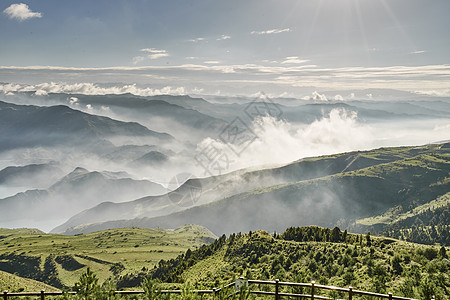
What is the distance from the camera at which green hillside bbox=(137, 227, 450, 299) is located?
3483 centimetres

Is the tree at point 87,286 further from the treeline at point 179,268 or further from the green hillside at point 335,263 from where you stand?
the treeline at point 179,268

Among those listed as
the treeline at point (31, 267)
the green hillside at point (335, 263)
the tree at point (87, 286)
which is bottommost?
the treeline at point (31, 267)

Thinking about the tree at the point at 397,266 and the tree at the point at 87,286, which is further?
the tree at the point at 397,266

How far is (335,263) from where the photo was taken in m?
53.2

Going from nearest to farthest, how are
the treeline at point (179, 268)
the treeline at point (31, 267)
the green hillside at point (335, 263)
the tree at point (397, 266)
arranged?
the green hillside at point (335, 263), the tree at point (397, 266), the treeline at point (179, 268), the treeline at point (31, 267)

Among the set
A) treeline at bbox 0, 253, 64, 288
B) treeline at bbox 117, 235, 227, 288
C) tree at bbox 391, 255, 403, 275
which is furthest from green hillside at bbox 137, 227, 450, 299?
treeline at bbox 0, 253, 64, 288

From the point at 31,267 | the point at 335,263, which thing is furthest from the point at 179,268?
the point at 31,267

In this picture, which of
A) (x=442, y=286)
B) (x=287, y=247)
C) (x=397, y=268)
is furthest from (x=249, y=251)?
(x=442, y=286)

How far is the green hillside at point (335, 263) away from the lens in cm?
3483

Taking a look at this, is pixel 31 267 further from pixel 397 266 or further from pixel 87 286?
pixel 87 286

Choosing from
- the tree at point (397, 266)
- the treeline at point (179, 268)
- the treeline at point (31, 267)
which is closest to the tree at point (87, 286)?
the tree at point (397, 266)

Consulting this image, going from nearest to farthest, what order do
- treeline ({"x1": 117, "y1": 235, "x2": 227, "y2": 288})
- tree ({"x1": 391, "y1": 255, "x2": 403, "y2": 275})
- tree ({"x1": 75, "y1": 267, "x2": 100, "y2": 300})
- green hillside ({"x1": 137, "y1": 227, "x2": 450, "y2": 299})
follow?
tree ({"x1": 75, "y1": 267, "x2": 100, "y2": 300}) < green hillside ({"x1": 137, "y1": 227, "x2": 450, "y2": 299}) < tree ({"x1": 391, "y1": 255, "x2": 403, "y2": 275}) < treeline ({"x1": 117, "y1": 235, "x2": 227, "y2": 288})

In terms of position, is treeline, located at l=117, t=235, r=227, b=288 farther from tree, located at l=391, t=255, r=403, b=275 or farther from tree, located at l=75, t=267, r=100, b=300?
tree, located at l=75, t=267, r=100, b=300

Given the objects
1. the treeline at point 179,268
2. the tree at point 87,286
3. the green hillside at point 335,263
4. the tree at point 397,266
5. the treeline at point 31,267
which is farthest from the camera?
the treeline at point 31,267
